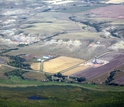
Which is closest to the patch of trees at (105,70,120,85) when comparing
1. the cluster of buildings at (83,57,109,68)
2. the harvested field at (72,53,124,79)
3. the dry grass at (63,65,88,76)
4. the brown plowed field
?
the harvested field at (72,53,124,79)

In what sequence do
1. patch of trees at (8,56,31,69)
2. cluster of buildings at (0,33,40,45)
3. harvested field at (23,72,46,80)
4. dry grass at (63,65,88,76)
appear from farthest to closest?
cluster of buildings at (0,33,40,45)
patch of trees at (8,56,31,69)
dry grass at (63,65,88,76)
harvested field at (23,72,46,80)

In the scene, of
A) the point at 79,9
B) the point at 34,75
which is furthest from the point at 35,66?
the point at 79,9

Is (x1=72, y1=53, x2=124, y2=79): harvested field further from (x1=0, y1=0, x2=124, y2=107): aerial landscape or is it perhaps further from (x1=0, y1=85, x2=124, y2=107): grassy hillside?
(x1=0, y1=85, x2=124, y2=107): grassy hillside

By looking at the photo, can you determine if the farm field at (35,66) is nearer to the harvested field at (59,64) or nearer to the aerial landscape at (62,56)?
the aerial landscape at (62,56)

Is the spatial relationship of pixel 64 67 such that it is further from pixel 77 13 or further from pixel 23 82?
pixel 77 13

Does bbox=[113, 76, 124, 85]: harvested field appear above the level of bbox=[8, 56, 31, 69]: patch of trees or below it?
above

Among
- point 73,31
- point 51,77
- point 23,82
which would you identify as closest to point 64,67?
point 51,77

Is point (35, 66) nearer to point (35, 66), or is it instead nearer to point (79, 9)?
point (35, 66)
